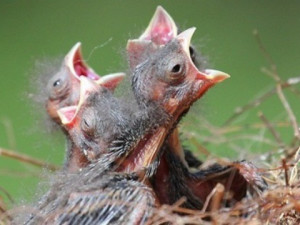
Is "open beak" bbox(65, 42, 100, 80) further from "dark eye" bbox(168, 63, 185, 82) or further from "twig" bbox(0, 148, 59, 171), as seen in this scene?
"dark eye" bbox(168, 63, 185, 82)

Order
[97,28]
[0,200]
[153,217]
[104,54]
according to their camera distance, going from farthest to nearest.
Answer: [97,28] < [104,54] < [0,200] < [153,217]

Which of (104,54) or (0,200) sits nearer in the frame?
(0,200)

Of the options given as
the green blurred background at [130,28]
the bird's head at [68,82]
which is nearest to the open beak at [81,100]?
the bird's head at [68,82]

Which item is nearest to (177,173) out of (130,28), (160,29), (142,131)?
(142,131)

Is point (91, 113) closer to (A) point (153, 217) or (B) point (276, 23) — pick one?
(A) point (153, 217)

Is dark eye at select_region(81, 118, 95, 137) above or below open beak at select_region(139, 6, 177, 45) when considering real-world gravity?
below

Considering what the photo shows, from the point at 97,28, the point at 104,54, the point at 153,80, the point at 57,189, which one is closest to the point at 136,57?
the point at 153,80

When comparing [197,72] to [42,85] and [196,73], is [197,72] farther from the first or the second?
[42,85]

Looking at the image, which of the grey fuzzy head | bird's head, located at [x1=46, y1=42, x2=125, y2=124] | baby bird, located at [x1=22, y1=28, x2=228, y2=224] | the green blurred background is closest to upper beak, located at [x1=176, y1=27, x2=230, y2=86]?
baby bird, located at [x1=22, y1=28, x2=228, y2=224]
